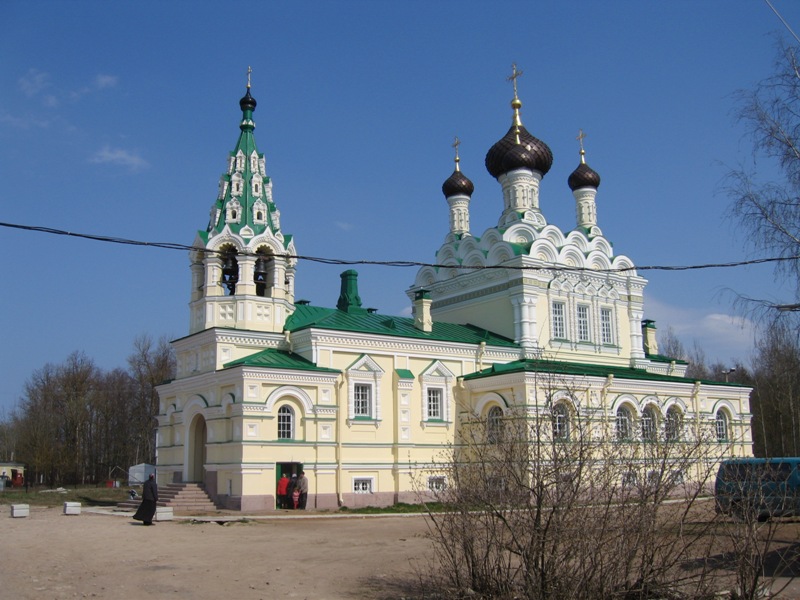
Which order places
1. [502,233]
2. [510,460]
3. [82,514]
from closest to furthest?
[510,460] → [82,514] → [502,233]

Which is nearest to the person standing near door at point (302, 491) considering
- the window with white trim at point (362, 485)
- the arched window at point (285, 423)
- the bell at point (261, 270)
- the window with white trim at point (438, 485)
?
the arched window at point (285, 423)

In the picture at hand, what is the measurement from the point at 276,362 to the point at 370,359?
3009 millimetres

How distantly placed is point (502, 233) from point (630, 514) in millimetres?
22148

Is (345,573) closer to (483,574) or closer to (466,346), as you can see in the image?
(483,574)

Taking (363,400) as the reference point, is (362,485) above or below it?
below

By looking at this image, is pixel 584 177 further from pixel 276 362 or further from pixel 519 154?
pixel 276 362

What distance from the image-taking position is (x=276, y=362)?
71.9 feet

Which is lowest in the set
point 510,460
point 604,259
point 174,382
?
point 510,460

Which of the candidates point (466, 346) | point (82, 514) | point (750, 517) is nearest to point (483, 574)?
point (750, 517)

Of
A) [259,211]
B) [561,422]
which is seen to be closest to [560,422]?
[561,422]

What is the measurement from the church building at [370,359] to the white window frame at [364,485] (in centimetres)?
6

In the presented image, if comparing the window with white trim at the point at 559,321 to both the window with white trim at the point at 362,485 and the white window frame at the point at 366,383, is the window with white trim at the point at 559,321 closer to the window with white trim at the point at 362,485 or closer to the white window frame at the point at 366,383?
the white window frame at the point at 366,383

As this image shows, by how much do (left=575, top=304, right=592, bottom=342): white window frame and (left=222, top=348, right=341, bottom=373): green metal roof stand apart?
34.0ft

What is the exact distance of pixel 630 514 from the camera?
7.43m
